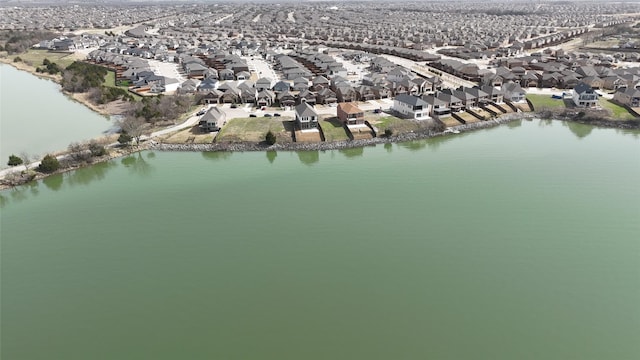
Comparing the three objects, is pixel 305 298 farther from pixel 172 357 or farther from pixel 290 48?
pixel 290 48

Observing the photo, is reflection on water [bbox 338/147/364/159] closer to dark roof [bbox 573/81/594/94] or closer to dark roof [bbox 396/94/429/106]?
dark roof [bbox 396/94/429/106]

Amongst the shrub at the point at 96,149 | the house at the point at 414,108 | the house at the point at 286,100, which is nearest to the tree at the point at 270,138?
the house at the point at 286,100

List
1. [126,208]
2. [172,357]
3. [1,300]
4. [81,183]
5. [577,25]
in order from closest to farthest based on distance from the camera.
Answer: [172,357] < [1,300] < [126,208] < [81,183] < [577,25]

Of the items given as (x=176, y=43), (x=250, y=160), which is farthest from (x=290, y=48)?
(x=250, y=160)

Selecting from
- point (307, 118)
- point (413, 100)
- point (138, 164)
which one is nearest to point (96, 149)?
point (138, 164)

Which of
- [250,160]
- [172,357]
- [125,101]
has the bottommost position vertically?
[172,357]

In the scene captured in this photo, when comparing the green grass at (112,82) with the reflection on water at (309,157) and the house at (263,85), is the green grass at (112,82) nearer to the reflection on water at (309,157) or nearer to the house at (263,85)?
the house at (263,85)

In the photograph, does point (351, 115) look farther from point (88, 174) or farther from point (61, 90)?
point (61, 90)
